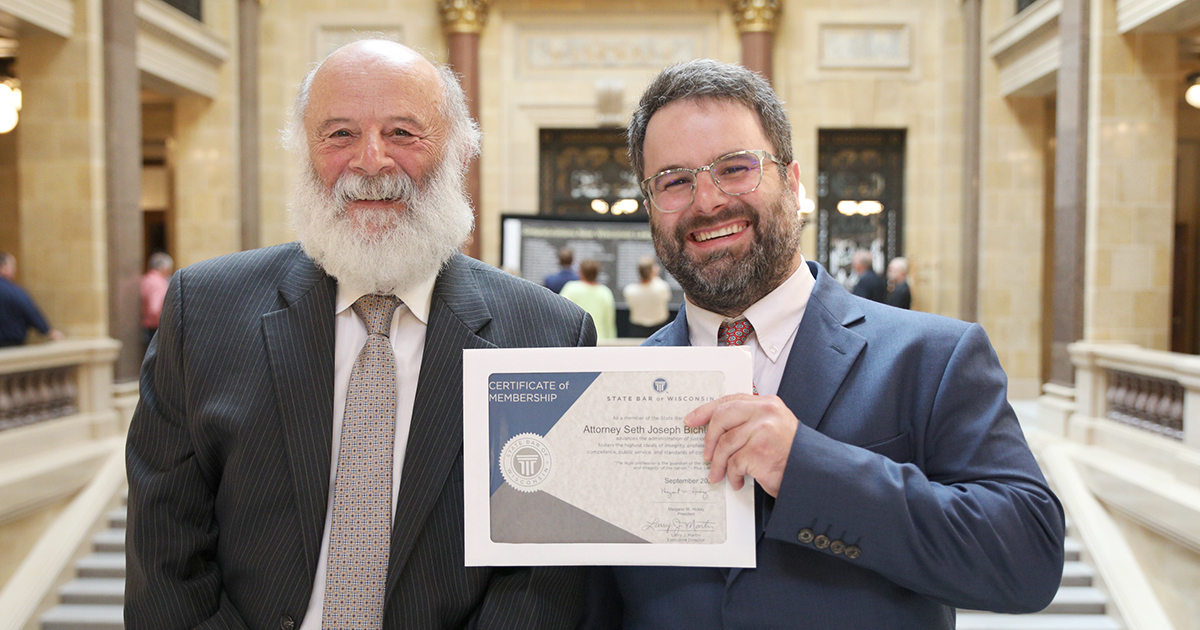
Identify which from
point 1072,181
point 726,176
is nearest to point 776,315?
point 726,176

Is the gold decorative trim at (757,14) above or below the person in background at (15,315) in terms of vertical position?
above

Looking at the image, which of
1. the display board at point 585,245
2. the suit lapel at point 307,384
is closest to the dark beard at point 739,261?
the suit lapel at point 307,384

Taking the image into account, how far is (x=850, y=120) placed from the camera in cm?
1185

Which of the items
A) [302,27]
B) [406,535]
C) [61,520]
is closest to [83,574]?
[61,520]

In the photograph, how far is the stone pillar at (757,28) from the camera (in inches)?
456

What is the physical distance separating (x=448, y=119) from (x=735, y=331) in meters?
0.79

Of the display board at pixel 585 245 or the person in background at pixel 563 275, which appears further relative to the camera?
the display board at pixel 585 245

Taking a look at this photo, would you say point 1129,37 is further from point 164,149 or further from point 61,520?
point 164,149

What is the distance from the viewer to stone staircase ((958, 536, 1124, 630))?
18.9 feet

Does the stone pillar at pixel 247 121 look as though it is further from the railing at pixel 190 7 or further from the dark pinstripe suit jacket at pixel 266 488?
the dark pinstripe suit jacket at pixel 266 488

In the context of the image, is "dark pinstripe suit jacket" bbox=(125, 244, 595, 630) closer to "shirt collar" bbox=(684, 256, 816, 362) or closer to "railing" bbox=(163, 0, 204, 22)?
"shirt collar" bbox=(684, 256, 816, 362)

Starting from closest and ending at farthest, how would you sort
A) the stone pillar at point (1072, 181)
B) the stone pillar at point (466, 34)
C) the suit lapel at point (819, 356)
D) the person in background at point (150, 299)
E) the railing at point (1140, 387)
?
the suit lapel at point (819, 356)
the railing at point (1140, 387)
the stone pillar at point (1072, 181)
the person in background at point (150, 299)
the stone pillar at point (466, 34)

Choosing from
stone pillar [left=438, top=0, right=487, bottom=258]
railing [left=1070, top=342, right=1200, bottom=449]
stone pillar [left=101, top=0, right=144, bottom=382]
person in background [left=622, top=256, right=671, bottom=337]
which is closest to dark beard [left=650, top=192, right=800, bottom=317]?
railing [left=1070, top=342, right=1200, bottom=449]

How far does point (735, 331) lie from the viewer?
1.72 meters
